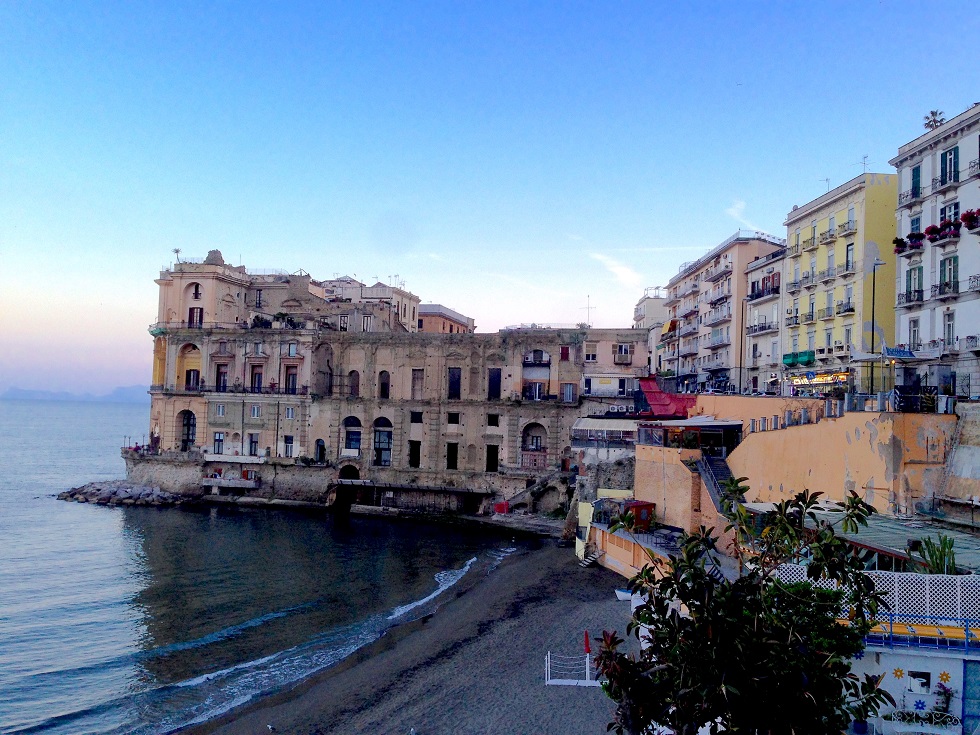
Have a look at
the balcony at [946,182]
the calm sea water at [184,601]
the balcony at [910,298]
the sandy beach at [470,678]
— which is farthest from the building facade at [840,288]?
the calm sea water at [184,601]

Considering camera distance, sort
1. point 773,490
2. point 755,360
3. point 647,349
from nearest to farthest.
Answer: point 773,490 < point 755,360 < point 647,349

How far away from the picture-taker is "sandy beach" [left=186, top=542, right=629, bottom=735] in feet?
63.4

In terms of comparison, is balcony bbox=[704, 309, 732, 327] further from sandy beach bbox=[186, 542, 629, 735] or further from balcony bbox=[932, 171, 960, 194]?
sandy beach bbox=[186, 542, 629, 735]

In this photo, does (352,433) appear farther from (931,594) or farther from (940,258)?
(931,594)

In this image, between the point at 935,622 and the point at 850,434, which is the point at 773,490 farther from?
the point at 935,622

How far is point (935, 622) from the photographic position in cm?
1426

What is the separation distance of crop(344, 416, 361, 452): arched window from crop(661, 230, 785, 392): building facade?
84.4ft

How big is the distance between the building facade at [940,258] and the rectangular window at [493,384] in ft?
102

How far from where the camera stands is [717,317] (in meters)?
51.2

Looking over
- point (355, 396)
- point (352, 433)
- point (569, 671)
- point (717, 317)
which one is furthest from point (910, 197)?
Result: point (352, 433)

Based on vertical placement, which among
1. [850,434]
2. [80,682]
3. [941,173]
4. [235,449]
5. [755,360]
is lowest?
[80,682]

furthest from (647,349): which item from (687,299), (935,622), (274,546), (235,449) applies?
(935,622)

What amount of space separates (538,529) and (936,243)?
89.3ft

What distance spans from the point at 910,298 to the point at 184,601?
33.8 metres
